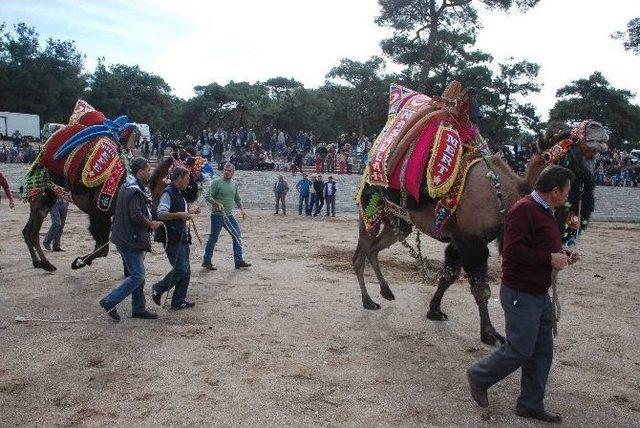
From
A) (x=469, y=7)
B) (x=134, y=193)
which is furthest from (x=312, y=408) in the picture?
(x=469, y=7)

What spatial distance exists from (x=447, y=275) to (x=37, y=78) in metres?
46.1

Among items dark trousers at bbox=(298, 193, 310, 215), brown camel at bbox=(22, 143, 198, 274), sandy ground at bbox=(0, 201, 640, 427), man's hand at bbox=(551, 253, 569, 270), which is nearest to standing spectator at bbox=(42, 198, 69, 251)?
brown camel at bbox=(22, 143, 198, 274)

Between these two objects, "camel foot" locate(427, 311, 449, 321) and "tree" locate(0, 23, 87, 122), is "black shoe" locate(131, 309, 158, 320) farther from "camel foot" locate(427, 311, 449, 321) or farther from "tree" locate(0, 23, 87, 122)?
"tree" locate(0, 23, 87, 122)

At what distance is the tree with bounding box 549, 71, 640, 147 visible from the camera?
132 ft

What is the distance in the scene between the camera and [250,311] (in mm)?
5918

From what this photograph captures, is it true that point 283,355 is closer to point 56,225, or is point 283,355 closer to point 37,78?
point 56,225

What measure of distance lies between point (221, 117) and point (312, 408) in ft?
152

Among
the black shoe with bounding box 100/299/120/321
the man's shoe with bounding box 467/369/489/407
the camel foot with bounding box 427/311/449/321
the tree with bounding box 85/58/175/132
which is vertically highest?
the tree with bounding box 85/58/175/132

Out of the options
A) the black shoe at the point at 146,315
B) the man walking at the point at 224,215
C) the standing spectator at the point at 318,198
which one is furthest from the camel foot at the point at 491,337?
the standing spectator at the point at 318,198

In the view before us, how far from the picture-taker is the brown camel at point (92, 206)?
21.4 ft

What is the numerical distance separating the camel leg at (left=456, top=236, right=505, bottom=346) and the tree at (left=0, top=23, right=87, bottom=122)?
45.7 m

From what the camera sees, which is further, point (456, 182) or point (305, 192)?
point (305, 192)

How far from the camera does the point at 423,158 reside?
5379mm

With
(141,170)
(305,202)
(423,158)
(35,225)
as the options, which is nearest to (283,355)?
(423,158)
